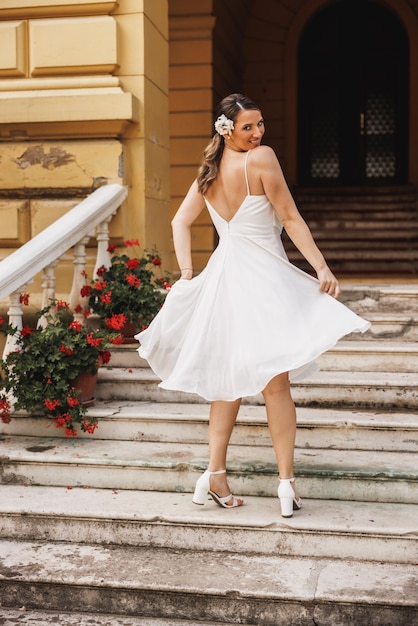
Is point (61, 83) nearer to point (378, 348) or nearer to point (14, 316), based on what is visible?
point (14, 316)

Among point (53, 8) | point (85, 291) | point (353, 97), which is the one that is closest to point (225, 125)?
point (85, 291)

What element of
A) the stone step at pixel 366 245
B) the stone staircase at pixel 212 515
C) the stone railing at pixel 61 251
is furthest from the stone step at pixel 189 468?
the stone step at pixel 366 245

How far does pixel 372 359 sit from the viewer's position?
16.1 feet

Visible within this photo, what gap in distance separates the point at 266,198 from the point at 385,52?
10801 mm

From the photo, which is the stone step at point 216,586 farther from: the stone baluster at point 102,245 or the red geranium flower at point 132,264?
the stone baluster at point 102,245

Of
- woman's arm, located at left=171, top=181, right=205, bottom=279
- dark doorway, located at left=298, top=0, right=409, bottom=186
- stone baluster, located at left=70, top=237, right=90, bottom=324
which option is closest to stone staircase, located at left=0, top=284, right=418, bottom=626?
stone baluster, located at left=70, top=237, right=90, bottom=324

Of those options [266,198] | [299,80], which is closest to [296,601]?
[266,198]

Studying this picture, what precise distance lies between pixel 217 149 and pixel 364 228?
22.8 ft

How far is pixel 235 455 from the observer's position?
4078mm

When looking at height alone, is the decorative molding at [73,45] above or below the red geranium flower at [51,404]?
above

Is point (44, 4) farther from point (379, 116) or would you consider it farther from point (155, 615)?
point (379, 116)

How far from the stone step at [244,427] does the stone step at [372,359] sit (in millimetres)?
504

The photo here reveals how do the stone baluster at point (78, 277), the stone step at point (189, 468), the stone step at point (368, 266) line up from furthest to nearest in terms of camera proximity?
the stone step at point (368, 266) < the stone baluster at point (78, 277) < the stone step at point (189, 468)

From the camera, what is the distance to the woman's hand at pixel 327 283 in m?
3.49
